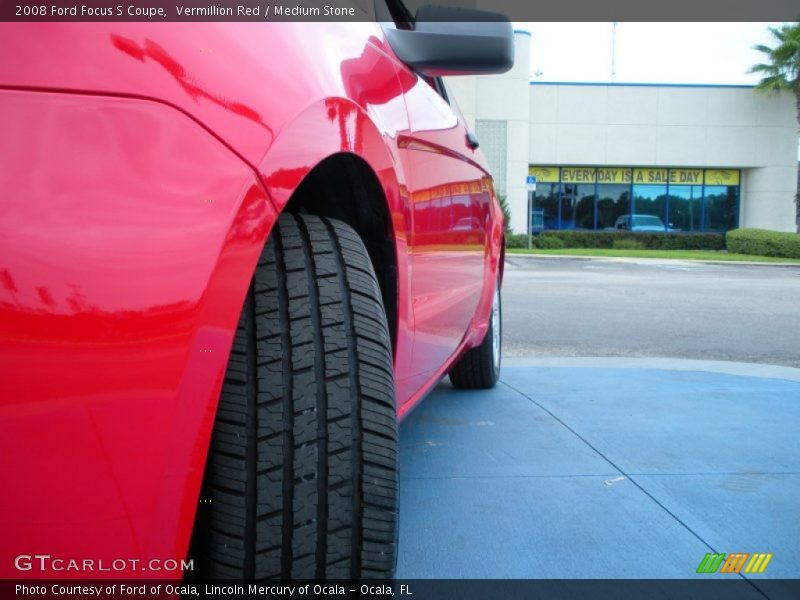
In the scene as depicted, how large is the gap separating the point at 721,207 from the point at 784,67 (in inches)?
221

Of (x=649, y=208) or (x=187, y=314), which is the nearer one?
(x=187, y=314)

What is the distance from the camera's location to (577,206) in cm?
3198

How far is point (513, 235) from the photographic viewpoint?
28.4 meters

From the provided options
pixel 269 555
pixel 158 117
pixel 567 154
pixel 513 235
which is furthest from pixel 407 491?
pixel 567 154

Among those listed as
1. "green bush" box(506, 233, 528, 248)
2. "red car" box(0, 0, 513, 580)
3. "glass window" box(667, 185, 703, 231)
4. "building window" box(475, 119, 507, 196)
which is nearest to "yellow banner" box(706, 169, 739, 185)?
"glass window" box(667, 185, 703, 231)

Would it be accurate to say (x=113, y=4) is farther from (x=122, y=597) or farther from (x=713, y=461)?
(x=713, y=461)

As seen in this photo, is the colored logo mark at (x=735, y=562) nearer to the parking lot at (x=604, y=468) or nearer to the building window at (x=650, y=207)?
the parking lot at (x=604, y=468)

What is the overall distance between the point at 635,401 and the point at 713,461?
100cm

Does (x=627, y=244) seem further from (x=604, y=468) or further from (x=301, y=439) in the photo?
(x=301, y=439)

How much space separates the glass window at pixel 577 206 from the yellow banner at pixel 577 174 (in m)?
0.17

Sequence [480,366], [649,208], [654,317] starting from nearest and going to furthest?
[480,366]
[654,317]
[649,208]

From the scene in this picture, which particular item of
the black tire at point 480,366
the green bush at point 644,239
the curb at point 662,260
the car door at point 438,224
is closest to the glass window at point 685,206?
the green bush at point 644,239

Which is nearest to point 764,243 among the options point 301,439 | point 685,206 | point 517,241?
point 685,206

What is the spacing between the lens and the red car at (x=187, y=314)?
903 mm
